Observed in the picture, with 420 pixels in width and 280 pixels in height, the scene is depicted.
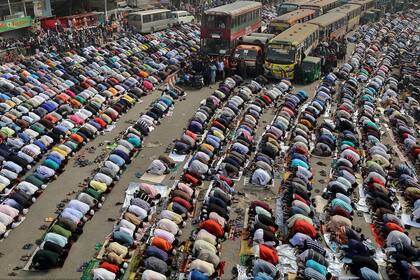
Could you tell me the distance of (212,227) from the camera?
17141mm

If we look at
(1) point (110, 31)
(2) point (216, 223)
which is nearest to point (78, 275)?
A: (2) point (216, 223)

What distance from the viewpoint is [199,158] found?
22.3m

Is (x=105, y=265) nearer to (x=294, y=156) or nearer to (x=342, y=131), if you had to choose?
(x=294, y=156)

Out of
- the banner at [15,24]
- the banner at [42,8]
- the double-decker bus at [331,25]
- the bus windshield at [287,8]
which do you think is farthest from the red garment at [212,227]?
the bus windshield at [287,8]

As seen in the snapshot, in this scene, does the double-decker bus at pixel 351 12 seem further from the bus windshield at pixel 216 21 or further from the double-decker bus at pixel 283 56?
the bus windshield at pixel 216 21

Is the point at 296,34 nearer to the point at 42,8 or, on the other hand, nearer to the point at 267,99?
the point at 267,99

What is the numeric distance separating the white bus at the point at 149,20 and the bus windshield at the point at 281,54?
63.3ft

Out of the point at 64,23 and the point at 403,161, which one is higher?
the point at 64,23

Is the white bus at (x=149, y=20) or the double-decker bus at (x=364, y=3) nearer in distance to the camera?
the white bus at (x=149, y=20)

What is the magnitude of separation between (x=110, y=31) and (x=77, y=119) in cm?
2427

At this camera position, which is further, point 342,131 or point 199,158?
point 342,131

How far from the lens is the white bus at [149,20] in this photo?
4958 cm

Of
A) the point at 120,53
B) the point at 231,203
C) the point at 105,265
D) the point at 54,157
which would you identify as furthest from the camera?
the point at 120,53

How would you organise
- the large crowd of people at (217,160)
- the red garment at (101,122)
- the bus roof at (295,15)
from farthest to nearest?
the bus roof at (295,15) < the red garment at (101,122) < the large crowd of people at (217,160)
